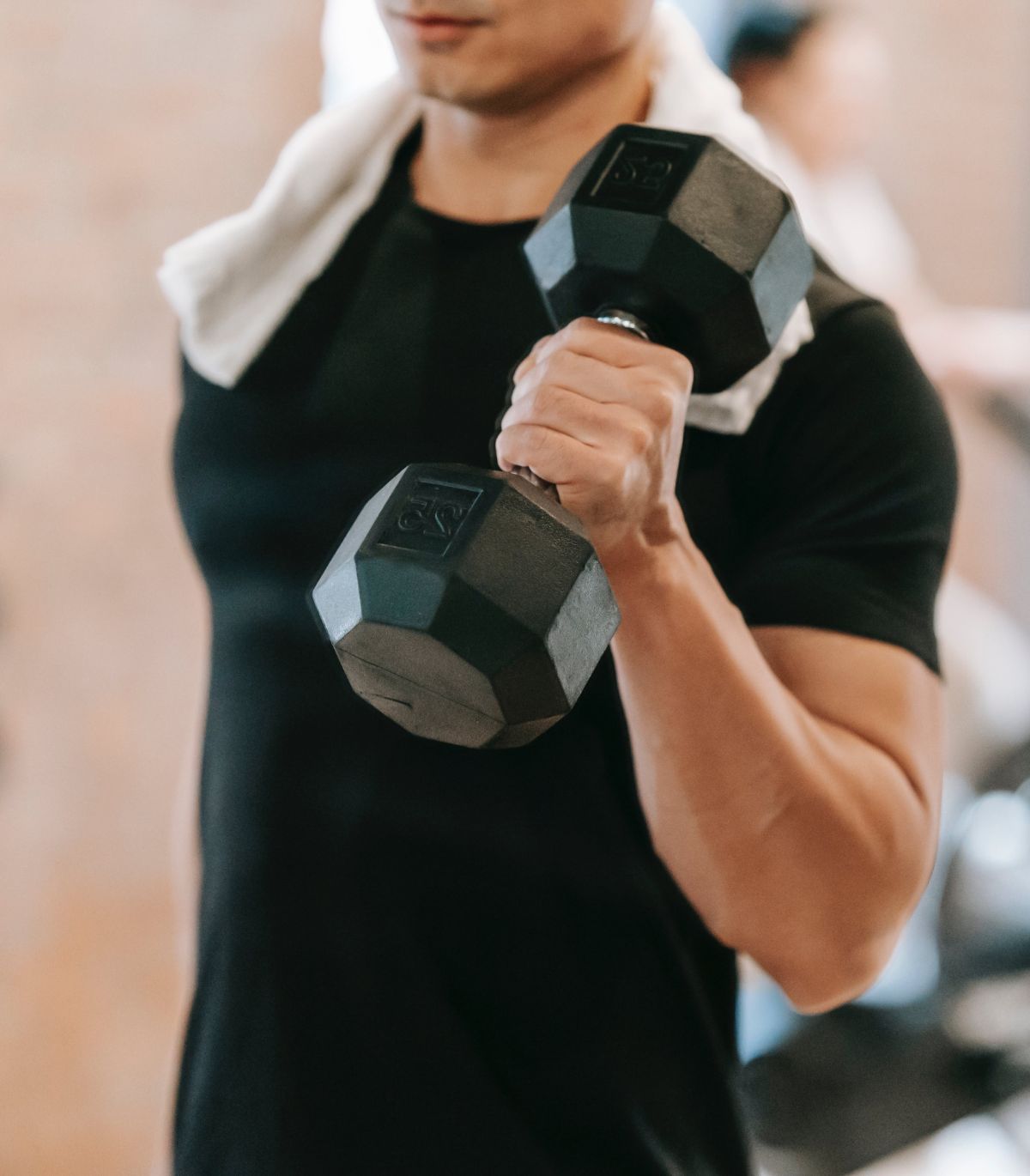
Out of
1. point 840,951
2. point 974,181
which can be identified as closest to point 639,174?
point 840,951

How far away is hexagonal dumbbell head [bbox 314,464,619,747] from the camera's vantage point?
0.37 m

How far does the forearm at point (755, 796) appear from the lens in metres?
0.50

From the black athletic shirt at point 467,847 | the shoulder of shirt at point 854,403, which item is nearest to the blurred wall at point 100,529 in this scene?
the black athletic shirt at point 467,847

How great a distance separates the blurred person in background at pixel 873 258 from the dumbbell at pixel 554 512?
1.02m

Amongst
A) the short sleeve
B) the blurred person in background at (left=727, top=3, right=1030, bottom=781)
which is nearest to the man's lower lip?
the short sleeve

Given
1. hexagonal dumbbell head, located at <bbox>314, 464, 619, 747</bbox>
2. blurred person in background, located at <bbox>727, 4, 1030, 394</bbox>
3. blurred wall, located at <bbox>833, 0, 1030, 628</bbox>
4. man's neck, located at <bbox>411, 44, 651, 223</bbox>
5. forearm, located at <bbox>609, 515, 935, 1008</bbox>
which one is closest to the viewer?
hexagonal dumbbell head, located at <bbox>314, 464, 619, 747</bbox>

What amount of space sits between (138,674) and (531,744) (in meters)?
1.01

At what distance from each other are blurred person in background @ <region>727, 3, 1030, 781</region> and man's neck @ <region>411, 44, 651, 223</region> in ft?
2.83

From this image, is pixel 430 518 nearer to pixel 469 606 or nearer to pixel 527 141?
pixel 469 606

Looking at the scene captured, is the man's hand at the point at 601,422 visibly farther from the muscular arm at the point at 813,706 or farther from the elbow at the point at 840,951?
the elbow at the point at 840,951

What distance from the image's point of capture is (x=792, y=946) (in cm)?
56

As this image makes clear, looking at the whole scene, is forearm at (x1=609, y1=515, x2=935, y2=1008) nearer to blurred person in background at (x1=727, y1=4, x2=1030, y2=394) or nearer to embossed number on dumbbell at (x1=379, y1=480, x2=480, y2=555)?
embossed number on dumbbell at (x1=379, y1=480, x2=480, y2=555)

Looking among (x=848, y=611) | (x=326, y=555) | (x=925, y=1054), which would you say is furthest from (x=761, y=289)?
(x=925, y=1054)

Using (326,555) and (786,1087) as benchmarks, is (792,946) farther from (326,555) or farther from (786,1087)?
(786,1087)
